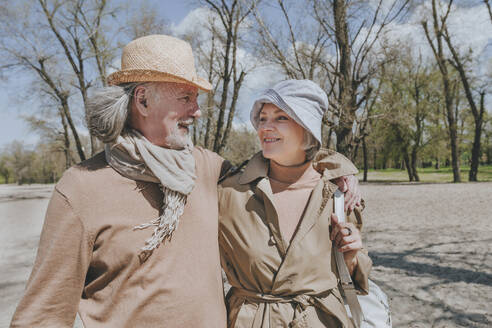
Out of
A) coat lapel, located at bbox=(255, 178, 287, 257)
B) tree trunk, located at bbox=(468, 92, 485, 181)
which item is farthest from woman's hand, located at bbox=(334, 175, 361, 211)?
tree trunk, located at bbox=(468, 92, 485, 181)

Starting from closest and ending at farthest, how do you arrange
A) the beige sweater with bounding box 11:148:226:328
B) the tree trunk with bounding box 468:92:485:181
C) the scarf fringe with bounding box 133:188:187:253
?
1. the beige sweater with bounding box 11:148:226:328
2. the scarf fringe with bounding box 133:188:187:253
3. the tree trunk with bounding box 468:92:485:181

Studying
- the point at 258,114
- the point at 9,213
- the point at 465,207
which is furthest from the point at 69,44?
the point at 465,207

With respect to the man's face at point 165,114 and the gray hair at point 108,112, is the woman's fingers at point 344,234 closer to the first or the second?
the man's face at point 165,114

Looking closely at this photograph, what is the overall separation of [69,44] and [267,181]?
59.2ft

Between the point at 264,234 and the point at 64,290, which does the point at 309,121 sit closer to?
the point at 264,234

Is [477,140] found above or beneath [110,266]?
above

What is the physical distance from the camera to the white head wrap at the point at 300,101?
1842 mm

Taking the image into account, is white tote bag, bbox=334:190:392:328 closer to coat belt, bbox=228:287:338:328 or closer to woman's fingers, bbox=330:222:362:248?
woman's fingers, bbox=330:222:362:248

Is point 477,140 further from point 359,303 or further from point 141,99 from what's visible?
point 141,99

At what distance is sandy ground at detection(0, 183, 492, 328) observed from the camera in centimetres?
429

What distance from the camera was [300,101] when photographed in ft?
6.09

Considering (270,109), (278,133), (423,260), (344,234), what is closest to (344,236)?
(344,234)

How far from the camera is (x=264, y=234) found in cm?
178

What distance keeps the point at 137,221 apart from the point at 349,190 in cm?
123
